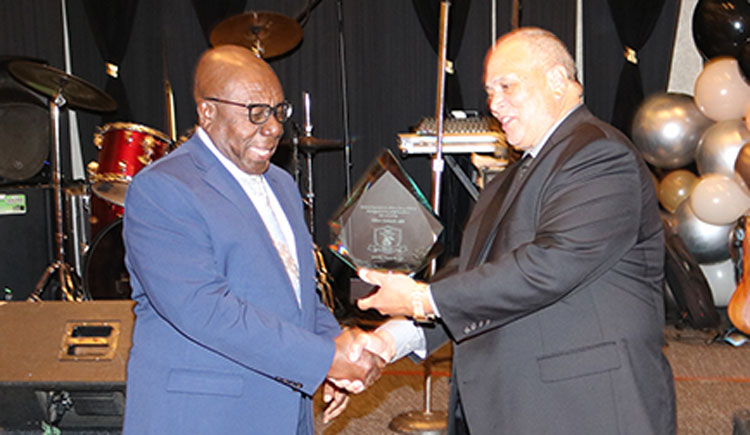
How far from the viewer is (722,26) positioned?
16.1 feet

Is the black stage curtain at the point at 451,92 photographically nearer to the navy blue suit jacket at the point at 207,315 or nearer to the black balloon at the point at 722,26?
the black balloon at the point at 722,26

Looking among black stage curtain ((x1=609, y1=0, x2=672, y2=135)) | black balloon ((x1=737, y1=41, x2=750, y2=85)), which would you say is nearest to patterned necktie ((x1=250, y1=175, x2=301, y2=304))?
black balloon ((x1=737, y1=41, x2=750, y2=85))

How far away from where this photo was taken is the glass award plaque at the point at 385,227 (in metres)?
3.47

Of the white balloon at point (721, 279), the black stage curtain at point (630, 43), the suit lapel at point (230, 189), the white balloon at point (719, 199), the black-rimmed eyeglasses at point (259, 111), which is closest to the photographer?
the suit lapel at point (230, 189)

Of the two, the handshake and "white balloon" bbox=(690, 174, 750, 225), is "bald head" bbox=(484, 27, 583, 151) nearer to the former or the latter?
the handshake

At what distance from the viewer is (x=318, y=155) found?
23.6 ft

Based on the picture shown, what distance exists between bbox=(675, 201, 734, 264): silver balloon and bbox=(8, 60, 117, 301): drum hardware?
14.5ft

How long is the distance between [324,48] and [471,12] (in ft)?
4.91

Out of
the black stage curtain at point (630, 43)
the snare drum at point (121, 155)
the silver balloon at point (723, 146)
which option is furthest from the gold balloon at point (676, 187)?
the snare drum at point (121, 155)

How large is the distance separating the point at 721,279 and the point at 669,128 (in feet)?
4.22

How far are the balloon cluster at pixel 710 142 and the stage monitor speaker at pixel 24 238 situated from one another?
16.9 feet

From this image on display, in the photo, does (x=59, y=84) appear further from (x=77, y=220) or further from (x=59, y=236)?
(x=77, y=220)

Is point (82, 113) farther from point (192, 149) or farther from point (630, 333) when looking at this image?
point (630, 333)

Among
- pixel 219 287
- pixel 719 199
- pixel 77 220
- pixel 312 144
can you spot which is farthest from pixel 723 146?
pixel 77 220
